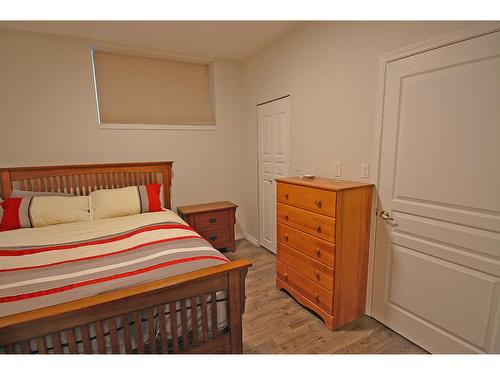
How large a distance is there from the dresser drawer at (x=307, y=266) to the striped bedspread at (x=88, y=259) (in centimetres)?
78

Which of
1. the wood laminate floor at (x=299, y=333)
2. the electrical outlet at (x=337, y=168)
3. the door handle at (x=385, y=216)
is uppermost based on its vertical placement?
the electrical outlet at (x=337, y=168)

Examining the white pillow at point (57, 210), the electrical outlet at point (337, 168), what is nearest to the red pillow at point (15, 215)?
the white pillow at point (57, 210)

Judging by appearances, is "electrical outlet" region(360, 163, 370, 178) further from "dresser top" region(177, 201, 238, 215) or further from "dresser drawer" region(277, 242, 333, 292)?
"dresser top" region(177, 201, 238, 215)

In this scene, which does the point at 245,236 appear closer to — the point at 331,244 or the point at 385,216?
the point at 331,244

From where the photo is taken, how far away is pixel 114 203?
2.42m

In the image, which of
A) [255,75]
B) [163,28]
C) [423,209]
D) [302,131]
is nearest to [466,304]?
[423,209]

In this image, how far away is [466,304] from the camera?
4.54 feet

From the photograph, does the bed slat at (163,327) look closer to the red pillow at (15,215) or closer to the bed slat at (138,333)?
the bed slat at (138,333)

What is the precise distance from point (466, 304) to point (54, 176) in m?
3.56

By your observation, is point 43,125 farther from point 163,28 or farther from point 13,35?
point 163,28

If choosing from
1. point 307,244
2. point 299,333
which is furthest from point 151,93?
point 299,333

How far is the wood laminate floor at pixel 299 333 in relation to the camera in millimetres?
1625

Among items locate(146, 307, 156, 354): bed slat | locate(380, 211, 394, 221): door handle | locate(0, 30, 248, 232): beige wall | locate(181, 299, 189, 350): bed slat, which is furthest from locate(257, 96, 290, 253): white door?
locate(146, 307, 156, 354): bed slat
